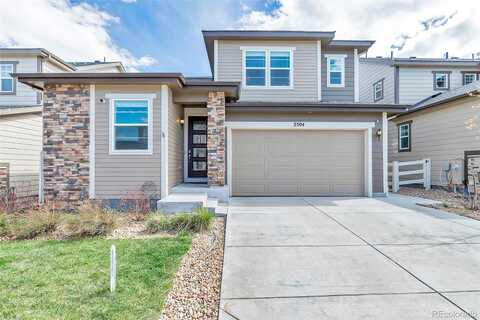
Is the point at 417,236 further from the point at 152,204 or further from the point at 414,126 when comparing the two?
the point at 414,126

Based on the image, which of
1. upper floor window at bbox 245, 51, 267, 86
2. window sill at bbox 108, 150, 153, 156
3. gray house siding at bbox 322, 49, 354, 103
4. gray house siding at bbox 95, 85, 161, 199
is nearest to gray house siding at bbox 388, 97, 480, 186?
gray house siding at bbox 322, 49, 354, 103

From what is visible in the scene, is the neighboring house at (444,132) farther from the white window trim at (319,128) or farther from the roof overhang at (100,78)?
the roof overhang at (100,78)

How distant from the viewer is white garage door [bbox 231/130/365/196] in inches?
389

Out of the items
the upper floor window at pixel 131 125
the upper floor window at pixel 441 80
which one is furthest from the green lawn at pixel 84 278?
the upper floor window at pixel 441 80

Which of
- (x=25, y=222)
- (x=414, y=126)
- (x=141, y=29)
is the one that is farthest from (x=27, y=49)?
(x=414, y=126)

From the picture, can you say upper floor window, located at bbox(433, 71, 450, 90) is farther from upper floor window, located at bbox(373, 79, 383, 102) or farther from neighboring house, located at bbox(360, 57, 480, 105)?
upper floor window, located at bbox(373, 79, 383, 102)

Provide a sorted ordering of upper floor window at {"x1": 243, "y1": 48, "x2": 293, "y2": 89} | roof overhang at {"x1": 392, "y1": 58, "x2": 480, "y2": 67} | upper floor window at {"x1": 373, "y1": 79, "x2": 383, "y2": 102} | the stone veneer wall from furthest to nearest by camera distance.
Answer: upper floor window at {"x1": 373, "y1": 79, "x2": 383, "y2": 102}, roof overhang at {"x1": 392, "y1": 58, "x2": 480, "y2": 67}, upper floor window at {"x1": 243, "y1": 48, "x2": 293, "y2": 89}, the stone veneer wall

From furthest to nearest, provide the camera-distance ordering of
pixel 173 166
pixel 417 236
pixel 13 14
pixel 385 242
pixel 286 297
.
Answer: pixel 13 14 < pixel 173 166 < pixel 417 236 < pixel 385 242 < pixel 286 297

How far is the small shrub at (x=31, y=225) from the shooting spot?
5391mm

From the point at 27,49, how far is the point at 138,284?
45.4 ft

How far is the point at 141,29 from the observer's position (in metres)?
14.1

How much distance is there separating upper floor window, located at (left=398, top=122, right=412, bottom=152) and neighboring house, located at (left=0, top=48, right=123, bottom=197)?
1675cm

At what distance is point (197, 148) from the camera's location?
1042 cm

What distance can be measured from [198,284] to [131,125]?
5.55 m
